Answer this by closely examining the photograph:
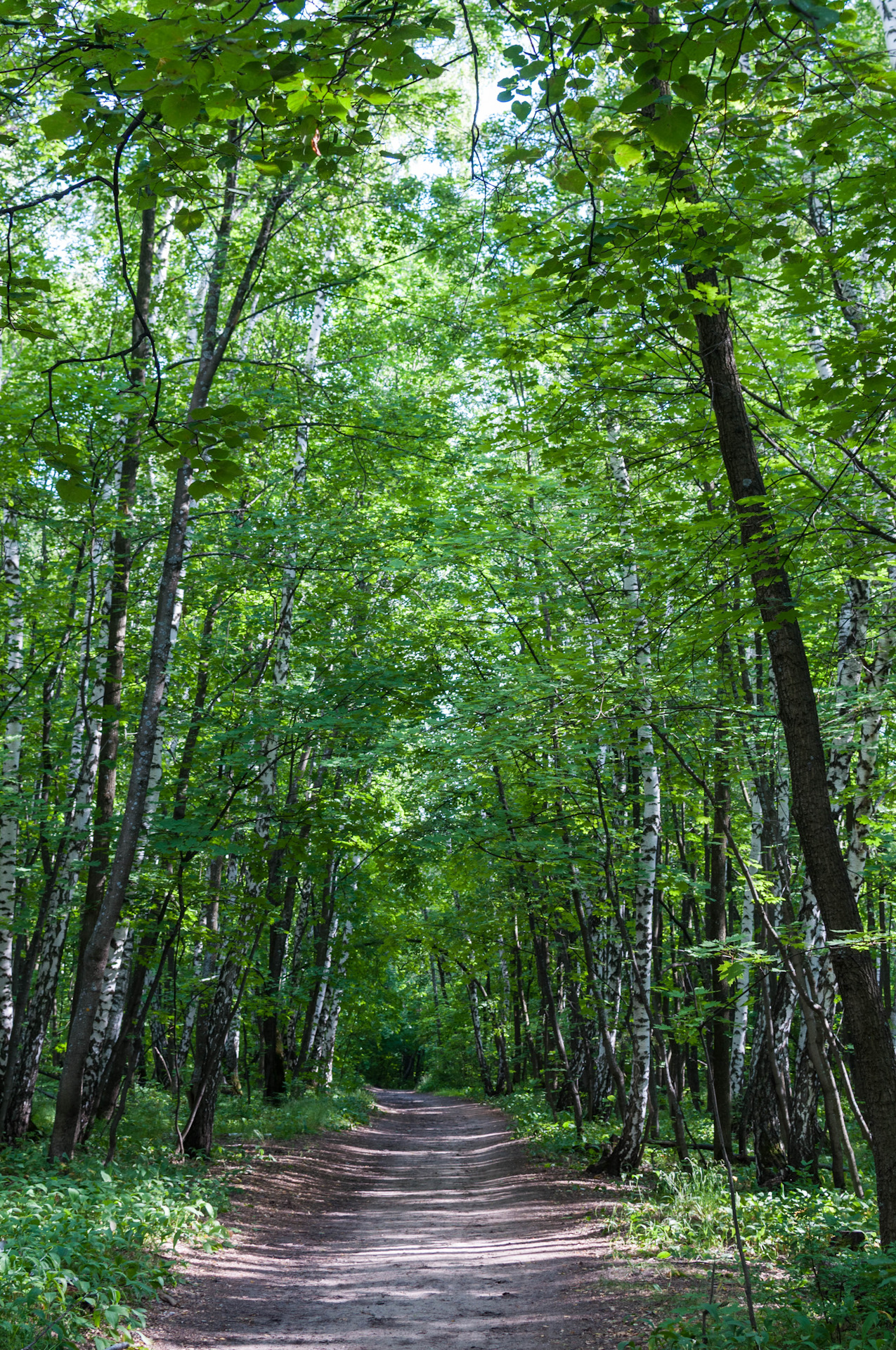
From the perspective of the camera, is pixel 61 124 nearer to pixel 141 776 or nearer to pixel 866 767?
pixel 141 776

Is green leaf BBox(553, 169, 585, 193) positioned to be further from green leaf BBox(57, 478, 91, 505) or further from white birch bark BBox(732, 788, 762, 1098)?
white birch bark BBox(732, 788, 762, 1098)

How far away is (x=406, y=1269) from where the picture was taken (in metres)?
6.94

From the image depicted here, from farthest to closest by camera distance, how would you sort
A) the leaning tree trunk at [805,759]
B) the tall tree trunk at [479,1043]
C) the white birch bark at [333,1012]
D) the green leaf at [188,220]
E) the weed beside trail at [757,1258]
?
the tall tree trunk at [479,1043]
the white birch bark at [333,1012]
the leaning tree trunk at [805,759]
the weed beside trail at [757,1258]
the green leaf at [188,220]

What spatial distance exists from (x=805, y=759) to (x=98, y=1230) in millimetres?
5128

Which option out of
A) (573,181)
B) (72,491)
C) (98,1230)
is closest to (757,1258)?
(98,1230)

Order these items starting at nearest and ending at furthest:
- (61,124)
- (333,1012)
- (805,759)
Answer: (61,124)
(805,759)
(333,1012)

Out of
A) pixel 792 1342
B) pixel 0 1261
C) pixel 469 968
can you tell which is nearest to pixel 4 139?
pixel 0 1261

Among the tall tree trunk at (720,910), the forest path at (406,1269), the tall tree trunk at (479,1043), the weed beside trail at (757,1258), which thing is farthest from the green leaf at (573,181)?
the tall tree trunk at (479,1043)

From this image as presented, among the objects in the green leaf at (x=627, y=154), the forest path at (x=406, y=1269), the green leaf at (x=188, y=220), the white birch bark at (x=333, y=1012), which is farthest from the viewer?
the white birch bark at (x=333, y=1012)

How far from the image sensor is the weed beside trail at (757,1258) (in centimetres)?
417

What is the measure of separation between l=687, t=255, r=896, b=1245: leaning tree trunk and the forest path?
202cm

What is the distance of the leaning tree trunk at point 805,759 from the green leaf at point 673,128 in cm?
179

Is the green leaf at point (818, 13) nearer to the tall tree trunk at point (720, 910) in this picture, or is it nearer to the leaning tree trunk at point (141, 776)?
the leaning tree trunk at point (141, 776)

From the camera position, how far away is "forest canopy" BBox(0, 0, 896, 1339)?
3.35m
